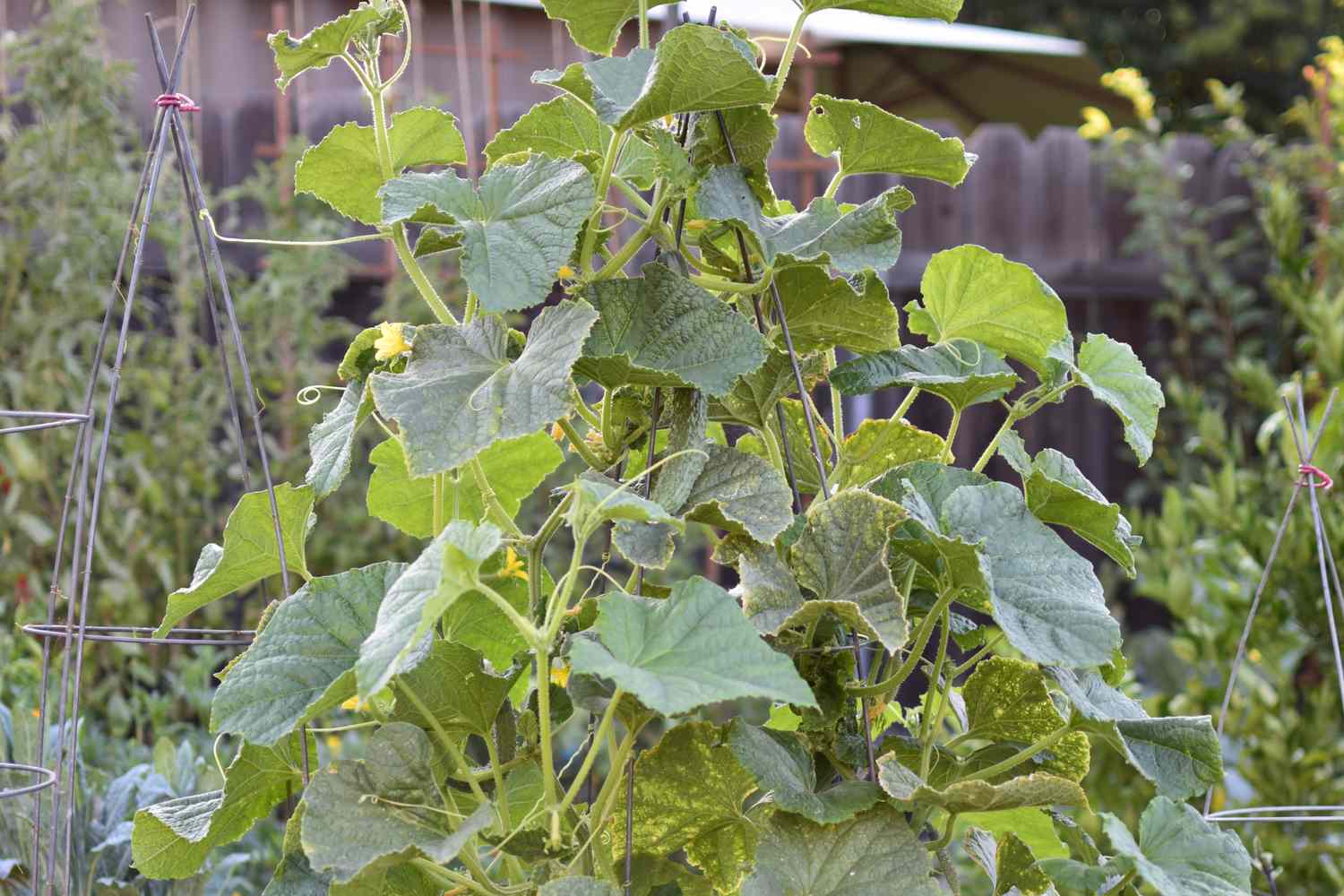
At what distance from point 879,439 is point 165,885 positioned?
1.10 metres

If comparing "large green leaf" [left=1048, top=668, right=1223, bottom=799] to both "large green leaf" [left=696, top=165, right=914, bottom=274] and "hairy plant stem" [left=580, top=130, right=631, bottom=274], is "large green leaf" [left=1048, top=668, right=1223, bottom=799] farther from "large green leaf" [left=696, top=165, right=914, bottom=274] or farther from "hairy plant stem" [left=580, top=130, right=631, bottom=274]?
"hairy plant stem" [left=580, top=130, right=631, bottom=274]

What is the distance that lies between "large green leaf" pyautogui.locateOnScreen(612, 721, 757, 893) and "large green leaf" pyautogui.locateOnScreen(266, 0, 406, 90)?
1.65 feet

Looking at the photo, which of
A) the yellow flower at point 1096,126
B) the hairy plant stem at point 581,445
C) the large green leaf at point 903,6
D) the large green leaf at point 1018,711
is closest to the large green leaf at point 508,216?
the hairy plant stem at point 581,445

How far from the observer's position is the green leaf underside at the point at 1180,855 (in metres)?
0.89

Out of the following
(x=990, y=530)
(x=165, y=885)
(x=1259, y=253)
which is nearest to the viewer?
(x=990, y=530)

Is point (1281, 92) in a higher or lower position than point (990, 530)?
lower

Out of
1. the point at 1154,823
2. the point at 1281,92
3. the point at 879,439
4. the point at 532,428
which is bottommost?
the point at 1281,92

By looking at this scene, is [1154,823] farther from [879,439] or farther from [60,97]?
[60,97]

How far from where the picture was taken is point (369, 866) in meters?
0.82

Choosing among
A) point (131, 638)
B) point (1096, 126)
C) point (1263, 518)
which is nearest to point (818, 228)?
point (131, 638)

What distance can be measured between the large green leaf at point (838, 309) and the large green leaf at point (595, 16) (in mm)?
224

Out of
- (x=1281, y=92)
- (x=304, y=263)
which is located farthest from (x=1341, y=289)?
(x=1281, y=92)

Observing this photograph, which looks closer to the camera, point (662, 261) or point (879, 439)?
point (662, 261)

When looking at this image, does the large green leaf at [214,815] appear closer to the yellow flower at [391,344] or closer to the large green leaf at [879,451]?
the yellow flower at [391,344]
